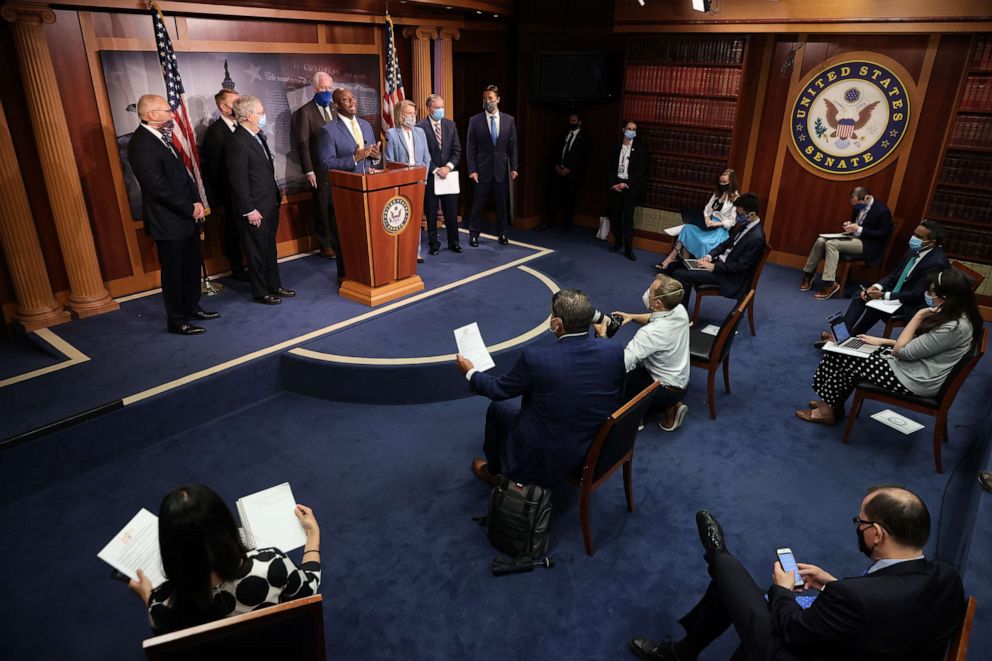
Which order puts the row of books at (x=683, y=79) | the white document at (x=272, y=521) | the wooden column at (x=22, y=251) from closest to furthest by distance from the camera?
the white document at (x=272, y=521) < the wooden column at (x=22, y=251) < the row of books at (x=683, y=79)

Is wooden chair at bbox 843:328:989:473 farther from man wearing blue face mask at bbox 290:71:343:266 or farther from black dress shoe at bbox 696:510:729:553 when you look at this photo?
man wearing blue face mask at bbox 290:71:343:266

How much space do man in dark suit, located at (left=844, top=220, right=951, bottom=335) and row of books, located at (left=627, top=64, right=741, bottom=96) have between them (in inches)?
112

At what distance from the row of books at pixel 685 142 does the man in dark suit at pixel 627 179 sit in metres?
0.27

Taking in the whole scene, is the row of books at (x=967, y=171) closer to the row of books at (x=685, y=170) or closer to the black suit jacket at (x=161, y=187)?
the row of books at (x=685, y=170)

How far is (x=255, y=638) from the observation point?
1.65m

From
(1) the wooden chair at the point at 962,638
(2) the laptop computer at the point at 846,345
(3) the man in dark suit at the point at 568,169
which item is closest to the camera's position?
(1) the wooden chair at the point at 962,638

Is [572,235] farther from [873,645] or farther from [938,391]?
[873,645]

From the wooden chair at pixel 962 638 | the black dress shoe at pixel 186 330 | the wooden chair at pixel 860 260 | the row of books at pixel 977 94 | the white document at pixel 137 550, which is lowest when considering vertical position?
the black dress shoe at pixel 186 330

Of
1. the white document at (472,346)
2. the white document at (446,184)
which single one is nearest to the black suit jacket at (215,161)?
the white document at (446,184)

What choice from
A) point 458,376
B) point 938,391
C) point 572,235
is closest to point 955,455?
point 938,391

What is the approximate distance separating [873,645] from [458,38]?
7.11m

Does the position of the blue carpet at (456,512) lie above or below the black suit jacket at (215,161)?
below

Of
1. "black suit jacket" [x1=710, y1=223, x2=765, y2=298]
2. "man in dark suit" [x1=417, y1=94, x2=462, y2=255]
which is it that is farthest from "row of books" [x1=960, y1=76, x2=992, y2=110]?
"man in dark suit" [x1=417, y1=94, x2=462, y2=255]

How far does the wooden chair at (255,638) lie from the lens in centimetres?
153
